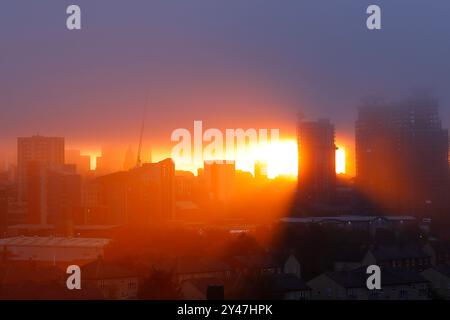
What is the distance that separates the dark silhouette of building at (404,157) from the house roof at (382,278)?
988cm

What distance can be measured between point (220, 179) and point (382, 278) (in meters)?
7.78

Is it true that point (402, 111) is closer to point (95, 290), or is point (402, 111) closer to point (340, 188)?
point (340, 188)

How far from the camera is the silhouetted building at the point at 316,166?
17895 millimetres

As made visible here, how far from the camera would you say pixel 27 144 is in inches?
608

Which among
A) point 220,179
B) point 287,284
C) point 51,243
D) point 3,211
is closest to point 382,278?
point 287,284

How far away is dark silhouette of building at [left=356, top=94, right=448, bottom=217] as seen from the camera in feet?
56.4

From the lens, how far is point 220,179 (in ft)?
48.1

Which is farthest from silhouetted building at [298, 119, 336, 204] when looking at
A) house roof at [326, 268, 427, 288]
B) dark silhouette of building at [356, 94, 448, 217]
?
house roof at [326, 268, 427, 288]

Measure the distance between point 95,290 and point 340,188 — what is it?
524 inches

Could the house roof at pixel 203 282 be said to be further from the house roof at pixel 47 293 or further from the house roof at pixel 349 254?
the house roof at pixel 349 254

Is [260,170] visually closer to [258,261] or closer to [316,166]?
[316,166]

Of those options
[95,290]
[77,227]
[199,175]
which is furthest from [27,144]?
[95,290]

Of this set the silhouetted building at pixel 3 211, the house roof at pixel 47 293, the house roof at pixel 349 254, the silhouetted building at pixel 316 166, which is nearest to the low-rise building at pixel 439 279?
the house roof at pixel 349 254

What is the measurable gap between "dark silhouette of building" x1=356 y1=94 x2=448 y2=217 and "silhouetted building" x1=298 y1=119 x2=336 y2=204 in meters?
0.80
